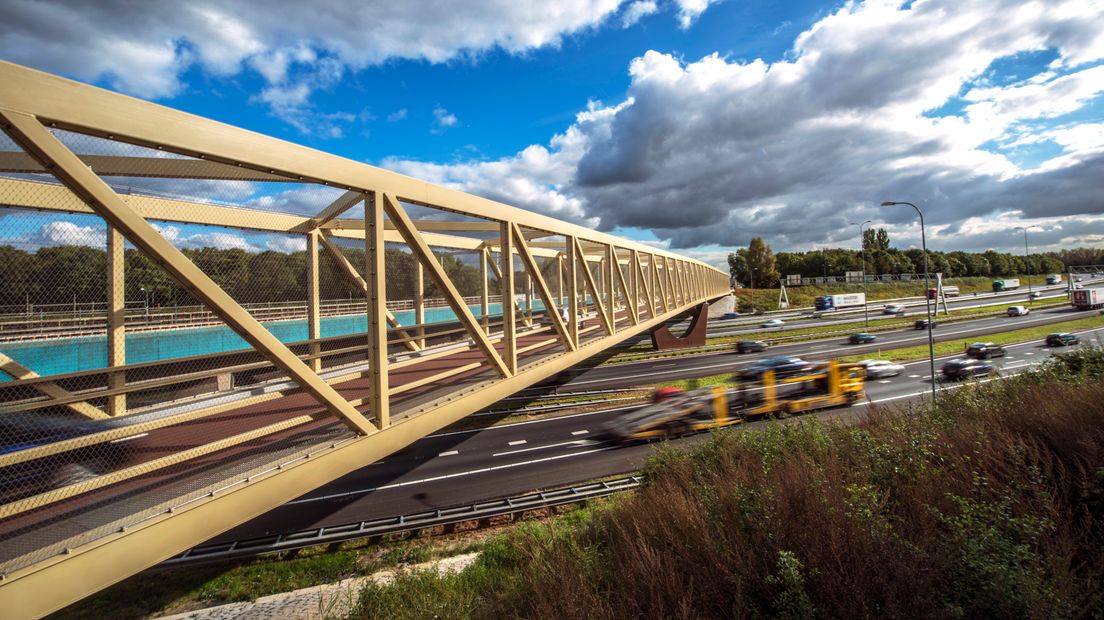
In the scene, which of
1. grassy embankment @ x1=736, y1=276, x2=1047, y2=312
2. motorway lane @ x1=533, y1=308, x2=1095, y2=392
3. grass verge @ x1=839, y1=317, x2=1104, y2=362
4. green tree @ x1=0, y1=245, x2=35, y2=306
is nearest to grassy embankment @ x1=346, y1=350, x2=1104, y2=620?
green tree @ x1=0, y1=245, x2=35, y2=306

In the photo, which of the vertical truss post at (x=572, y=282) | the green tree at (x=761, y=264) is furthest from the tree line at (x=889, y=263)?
the vertical truss post at (x=572, y=282)

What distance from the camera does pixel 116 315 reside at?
178 inches

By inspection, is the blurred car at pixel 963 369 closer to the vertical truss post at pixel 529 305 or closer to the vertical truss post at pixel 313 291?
the vertical truss post at pixel 529 305

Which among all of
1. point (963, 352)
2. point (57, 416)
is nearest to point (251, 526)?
point (57, 416)

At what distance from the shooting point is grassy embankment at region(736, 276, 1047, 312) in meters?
79.8

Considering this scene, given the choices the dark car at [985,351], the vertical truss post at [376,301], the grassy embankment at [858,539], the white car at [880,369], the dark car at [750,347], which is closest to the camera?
the grassy embankment at [858,539]

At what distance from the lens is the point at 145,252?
3949 mm

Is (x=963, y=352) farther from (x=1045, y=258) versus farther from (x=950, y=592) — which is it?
(x=1045, y=258)

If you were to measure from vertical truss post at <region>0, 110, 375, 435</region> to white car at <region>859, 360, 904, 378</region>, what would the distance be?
30.6 meters

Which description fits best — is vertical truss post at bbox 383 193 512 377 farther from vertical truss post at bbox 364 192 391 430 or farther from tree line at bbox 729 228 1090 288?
tree line at bbox 729 228 1090 288

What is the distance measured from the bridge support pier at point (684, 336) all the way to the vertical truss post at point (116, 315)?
35773mm

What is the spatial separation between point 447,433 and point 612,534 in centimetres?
1272

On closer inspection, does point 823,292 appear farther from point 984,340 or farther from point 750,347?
point 750,347

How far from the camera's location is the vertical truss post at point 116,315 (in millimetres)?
4250
